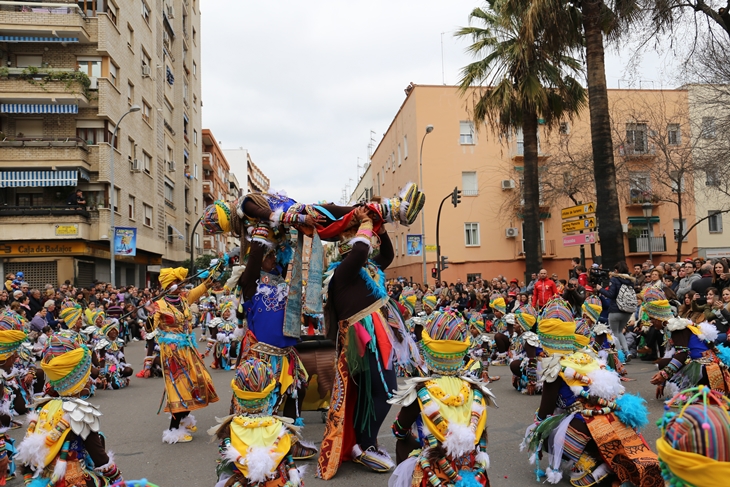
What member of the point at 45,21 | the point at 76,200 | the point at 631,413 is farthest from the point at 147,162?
the point at 631,413

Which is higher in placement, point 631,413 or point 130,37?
point 130,37

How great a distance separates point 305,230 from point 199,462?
8.04 feet

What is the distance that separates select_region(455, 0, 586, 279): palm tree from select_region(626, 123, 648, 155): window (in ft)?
27.9

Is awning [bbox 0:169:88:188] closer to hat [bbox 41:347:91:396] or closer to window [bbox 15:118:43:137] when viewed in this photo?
window [bbox 15:118:43:137]

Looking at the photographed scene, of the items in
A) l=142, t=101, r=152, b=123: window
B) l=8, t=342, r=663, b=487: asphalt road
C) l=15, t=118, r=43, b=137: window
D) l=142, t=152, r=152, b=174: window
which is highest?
l=142, t=101, r=152, b=123: window

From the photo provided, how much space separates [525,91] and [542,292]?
8.00m

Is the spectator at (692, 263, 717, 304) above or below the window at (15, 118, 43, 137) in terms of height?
below

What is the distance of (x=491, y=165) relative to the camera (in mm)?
33219

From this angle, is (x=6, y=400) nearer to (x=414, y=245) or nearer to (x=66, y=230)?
(x=414, y=245)

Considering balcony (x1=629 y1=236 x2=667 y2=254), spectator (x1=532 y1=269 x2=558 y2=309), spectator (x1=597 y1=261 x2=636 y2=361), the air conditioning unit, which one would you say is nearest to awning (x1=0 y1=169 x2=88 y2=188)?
the air conditioning unit

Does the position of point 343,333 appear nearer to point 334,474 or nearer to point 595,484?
point 334,474

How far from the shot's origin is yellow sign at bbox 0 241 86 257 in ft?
82.7

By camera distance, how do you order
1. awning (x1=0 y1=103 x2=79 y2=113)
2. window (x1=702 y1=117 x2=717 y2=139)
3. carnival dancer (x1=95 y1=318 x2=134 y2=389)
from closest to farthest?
carnival dancer (x1=95 y1=318 x2=134 y2=389), window (x1=702 y1=117 x2=717 y2=139), awning (x1=0 y1=103 x2=79 y2=113)

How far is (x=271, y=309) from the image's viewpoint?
4637 mm
